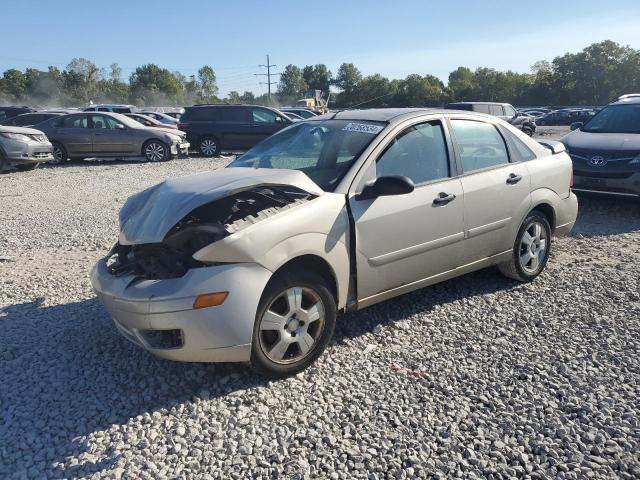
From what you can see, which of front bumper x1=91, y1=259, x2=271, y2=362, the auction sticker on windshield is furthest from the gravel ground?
the auction sticker on windshield

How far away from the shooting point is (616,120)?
30.2ft

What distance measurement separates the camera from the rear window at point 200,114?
60.4ft

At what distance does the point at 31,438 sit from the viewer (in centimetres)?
294

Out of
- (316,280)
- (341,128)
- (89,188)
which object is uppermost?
(341,128)

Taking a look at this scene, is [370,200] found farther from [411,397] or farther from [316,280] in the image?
[411,397]

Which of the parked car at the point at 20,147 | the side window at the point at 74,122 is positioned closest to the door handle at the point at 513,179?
the parked car at the point at 20,147

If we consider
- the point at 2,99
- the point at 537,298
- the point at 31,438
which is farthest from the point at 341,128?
the point at 2,99

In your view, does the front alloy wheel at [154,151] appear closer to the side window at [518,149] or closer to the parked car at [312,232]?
the parked car at [312,232]

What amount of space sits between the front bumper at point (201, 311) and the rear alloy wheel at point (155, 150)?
1414cm

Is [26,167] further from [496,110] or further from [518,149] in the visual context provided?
[496,110]

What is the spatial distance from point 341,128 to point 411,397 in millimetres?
2266

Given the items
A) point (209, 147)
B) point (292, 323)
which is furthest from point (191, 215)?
point (209, 147)

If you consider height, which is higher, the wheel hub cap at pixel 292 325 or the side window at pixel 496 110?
the side window at pixel 496 110

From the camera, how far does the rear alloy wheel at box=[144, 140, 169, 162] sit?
651 inches
